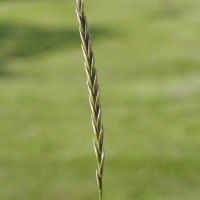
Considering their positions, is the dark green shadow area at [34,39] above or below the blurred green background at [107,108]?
above

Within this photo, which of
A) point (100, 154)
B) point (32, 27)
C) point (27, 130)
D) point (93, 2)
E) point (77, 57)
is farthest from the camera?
point (93, 2)

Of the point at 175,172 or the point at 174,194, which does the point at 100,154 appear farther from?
the point at 175,172

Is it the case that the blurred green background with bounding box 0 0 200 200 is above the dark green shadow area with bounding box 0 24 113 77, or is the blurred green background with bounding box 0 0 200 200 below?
below

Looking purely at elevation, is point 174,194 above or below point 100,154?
below

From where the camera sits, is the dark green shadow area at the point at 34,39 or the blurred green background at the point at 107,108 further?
the dark green shadow area at the point at 34,39

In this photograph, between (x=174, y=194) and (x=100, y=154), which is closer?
(x=100, y=154)

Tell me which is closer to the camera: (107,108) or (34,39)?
(107,108)

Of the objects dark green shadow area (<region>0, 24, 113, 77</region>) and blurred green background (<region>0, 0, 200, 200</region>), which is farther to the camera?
dark green shadow area (<region>0, 24, 113, 77</region>)

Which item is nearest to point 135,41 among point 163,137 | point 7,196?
point 163,137
